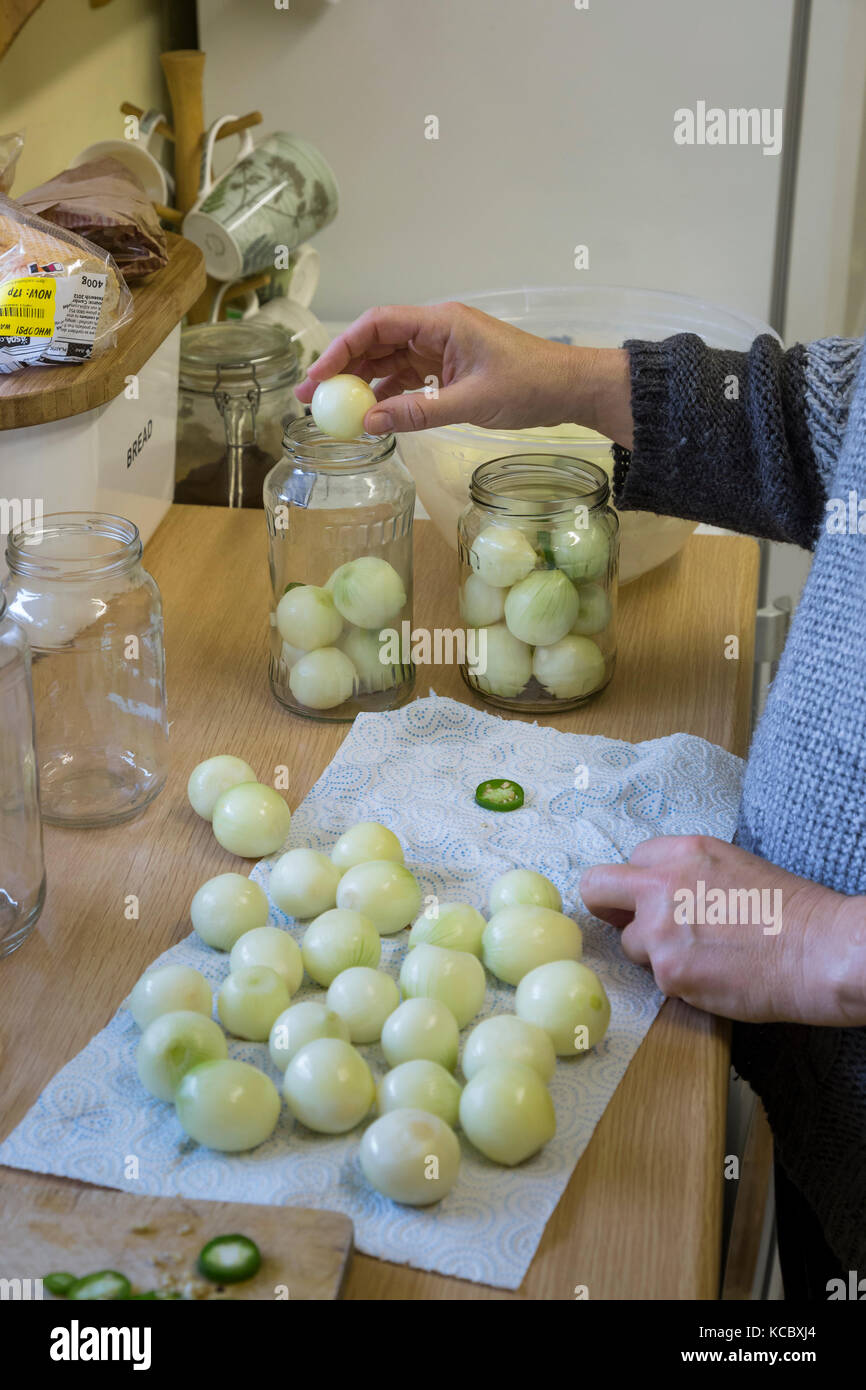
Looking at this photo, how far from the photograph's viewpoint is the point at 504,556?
97cm

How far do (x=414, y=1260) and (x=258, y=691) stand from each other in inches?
21.6

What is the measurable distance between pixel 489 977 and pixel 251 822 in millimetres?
191

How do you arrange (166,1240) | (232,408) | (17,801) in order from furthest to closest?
1. (232,408)
2. (17,801)
3. (166,1240)

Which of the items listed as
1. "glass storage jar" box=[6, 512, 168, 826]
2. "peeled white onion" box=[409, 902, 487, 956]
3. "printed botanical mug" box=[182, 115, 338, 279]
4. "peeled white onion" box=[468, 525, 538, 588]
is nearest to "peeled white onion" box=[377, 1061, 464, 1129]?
"peeled white onion" box=[409, 902, 487, 956]

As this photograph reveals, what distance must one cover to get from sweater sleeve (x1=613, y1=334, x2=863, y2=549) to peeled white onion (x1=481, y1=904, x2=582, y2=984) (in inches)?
14.9

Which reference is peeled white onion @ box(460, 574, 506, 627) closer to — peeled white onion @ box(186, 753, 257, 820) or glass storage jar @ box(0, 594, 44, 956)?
peeled white onion @ box(186, 753, 257, 820)


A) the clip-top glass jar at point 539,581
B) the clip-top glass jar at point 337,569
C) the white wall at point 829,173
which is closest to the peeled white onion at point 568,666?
→ the clip-top glass jar at point 539,581

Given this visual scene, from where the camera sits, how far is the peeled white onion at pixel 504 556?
3.19 feet

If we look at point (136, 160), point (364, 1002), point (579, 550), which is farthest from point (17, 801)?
point (136, 160)

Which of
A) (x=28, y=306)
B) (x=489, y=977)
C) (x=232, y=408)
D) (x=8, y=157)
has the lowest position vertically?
(x=489, y=977)

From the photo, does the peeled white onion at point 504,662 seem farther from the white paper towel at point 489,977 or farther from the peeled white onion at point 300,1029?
the peeled white onion at point 300,1029

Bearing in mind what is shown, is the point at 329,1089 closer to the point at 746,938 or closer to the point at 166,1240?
the point at 166,1240

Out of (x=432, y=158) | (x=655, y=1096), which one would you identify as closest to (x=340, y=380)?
(x=655, y=1096)
